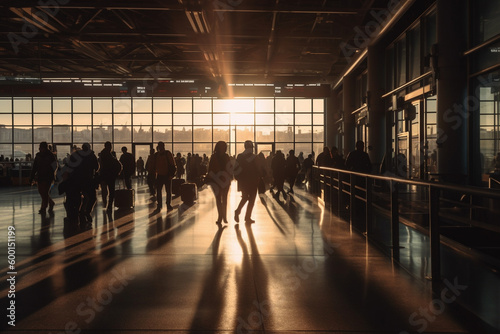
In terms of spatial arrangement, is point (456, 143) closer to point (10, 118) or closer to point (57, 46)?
point (57, 46)

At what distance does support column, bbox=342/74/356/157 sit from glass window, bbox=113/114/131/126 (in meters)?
17.0

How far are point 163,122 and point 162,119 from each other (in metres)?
0.23

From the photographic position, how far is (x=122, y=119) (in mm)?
35250

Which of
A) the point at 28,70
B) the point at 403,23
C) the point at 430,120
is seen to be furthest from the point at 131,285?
the point at 28,70

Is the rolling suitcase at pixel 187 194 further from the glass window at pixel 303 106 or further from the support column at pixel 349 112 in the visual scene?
→ the glass window at pixel 303 106

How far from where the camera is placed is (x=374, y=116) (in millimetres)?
18078

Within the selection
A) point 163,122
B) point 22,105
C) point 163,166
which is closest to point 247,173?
point 163,166

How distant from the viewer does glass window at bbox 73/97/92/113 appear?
3531 cm

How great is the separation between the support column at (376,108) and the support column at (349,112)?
250 inches

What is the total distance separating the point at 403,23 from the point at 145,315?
1366 cm

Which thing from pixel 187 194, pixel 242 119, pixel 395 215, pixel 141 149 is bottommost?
pixel 187 194

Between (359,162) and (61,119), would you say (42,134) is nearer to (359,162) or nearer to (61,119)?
(61,119)

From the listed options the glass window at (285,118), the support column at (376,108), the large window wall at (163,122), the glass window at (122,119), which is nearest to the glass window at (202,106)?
the large window wall at (163,122)

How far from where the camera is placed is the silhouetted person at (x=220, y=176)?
9414 mm
